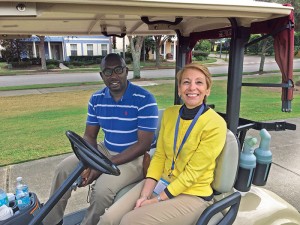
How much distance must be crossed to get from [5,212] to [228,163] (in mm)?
1340

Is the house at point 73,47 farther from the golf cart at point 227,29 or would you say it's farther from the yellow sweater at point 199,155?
the yellow sweater at point 199,155

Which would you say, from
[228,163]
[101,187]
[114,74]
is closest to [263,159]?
[228,163]

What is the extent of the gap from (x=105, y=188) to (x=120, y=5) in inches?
50.2

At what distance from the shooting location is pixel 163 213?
1.69 metres

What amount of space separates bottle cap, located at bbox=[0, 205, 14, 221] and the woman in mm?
536

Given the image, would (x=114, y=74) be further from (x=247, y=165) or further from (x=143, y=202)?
(x=247, y=165)

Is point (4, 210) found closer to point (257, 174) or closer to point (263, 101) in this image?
point (257, 174)

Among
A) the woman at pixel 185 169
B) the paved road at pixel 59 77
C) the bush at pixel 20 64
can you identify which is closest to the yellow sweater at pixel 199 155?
the woman at pixel 185 169

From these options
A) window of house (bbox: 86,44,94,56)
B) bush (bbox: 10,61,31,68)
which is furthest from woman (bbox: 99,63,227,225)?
window of house (bbox: 86,44,94,56)

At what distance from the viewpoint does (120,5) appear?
1.28 m

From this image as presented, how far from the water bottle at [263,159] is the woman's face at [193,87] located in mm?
522

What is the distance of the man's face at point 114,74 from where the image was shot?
2.28m

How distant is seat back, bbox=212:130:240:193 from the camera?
1765 mm

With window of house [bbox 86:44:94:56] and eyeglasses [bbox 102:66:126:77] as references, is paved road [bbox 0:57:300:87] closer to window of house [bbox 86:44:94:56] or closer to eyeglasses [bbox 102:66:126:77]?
window of house [bbox 86:44:94:56]
